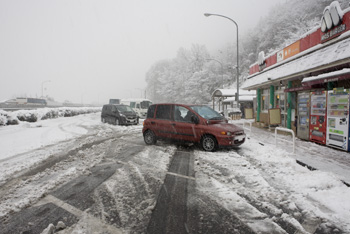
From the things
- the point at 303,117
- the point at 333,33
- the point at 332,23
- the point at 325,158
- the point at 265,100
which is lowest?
the point at 325,158

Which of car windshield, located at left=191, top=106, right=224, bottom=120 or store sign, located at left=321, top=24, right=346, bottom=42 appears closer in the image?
car windshield, located at left=191, top=106, right=224, bottom=120

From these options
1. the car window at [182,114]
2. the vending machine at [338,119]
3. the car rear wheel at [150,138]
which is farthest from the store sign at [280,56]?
the car rear wheel at [150,138]

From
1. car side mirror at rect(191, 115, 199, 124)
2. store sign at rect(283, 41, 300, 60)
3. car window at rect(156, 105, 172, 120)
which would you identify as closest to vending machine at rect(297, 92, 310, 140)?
store sign at rect(283, 41, 300, 60)

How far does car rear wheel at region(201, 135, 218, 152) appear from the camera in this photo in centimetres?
738

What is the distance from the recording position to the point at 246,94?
31.2 meters

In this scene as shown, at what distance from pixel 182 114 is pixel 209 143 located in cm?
158

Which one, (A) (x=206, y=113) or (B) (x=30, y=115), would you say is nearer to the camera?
(A) (x=206, y=113)

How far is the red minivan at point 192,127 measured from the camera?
733 centimetres

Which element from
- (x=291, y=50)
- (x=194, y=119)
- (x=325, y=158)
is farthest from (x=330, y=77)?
(x=291, y=50)

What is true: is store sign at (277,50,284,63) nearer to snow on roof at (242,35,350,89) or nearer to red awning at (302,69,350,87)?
snow on roof at (242,35,350,89)

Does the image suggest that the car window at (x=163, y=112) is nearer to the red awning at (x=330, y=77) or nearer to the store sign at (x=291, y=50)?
the red awning at (x=330, y=77)

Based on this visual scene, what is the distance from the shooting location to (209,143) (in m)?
7.51

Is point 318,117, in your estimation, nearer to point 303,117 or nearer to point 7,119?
point 303,117

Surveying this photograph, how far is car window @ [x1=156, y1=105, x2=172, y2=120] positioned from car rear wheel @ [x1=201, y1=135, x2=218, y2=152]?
1683mm
